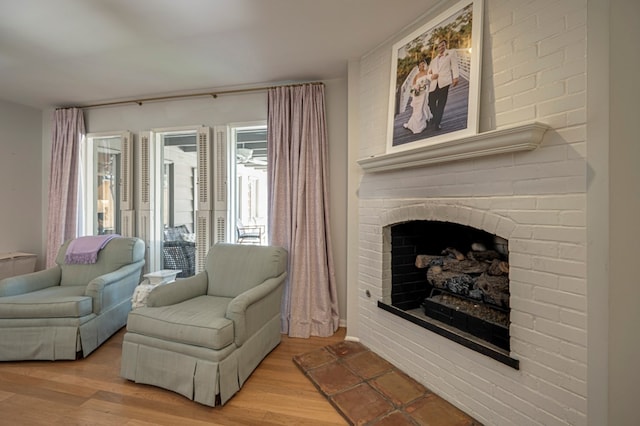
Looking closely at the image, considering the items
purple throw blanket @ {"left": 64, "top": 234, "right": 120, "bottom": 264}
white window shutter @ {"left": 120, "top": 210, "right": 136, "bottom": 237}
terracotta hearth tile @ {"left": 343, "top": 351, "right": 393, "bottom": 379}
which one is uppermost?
white window shutter @ {"left": 120, "top": 210, "right": 136, "bottom": 237}

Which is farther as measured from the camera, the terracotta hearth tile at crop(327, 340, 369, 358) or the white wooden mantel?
the terracotta hearth tile at crop(327, 340, 369, 358)

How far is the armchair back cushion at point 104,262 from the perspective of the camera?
2729 millimetres

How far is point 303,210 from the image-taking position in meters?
2.72

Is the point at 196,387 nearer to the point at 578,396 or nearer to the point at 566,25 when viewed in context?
the point at 578,396

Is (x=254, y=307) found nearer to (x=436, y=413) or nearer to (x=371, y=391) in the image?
(x=371, y=391)

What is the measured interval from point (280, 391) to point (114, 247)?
2.20 meters

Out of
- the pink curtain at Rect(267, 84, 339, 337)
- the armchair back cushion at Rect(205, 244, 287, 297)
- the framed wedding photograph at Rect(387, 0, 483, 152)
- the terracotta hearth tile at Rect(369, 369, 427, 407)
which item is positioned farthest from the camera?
the pink curtain at Rect(267, 84, 339, 337)

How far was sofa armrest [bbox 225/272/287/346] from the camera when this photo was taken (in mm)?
1829

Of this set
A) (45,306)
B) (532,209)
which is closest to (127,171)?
(45,306)

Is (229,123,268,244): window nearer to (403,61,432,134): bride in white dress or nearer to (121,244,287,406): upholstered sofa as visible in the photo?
(121,244,287,406): upholstered sofa

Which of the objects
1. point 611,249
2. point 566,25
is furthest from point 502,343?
point 566,25

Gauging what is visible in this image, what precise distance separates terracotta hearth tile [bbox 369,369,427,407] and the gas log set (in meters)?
0.46

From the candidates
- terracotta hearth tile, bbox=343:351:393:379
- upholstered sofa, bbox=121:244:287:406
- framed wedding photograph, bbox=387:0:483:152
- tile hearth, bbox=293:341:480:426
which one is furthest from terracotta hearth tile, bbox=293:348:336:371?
Result: framed wedding photograph, bbox=387:0:483:152

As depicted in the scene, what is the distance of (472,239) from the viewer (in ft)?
6.82
